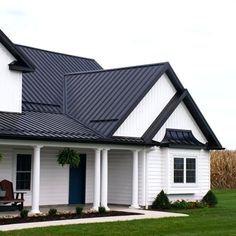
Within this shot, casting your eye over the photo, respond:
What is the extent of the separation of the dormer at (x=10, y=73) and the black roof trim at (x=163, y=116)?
221 inches

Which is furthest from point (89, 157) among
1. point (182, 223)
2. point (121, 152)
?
point (182, 223)

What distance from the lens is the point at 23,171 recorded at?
25.0m

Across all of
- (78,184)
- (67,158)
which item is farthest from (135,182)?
(67,158)

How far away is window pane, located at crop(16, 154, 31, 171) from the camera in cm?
2495

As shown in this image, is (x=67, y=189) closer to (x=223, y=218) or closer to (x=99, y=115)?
(x=99, y=115)

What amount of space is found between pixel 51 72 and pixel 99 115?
4.87 m

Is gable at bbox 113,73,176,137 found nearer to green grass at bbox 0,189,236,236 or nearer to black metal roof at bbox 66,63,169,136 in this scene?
black metal roof at bbox 66,63,169,136

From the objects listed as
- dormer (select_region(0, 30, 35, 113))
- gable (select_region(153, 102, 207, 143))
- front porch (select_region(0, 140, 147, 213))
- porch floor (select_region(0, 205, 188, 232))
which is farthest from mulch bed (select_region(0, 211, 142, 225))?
gable (select_region(153, 102, 207, 143))

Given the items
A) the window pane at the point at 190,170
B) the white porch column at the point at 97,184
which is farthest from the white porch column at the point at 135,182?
the window pane at the point at 190,170

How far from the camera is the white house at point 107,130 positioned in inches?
965

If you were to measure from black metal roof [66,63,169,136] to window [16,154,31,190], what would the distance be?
297 cm

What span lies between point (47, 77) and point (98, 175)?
698 cm

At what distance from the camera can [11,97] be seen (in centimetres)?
2456

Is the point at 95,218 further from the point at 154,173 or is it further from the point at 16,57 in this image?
the point at 16,57
